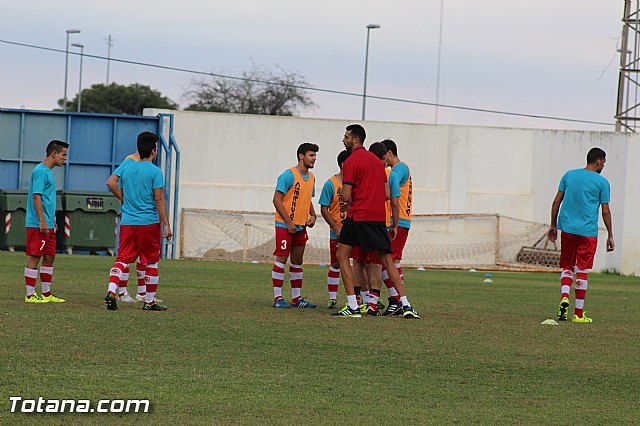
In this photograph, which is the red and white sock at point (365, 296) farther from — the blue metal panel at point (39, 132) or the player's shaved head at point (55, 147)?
the blue metal panel at point (39, 132)

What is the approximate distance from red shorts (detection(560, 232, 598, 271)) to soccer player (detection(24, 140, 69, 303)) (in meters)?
6.19

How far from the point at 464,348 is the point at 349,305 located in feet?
9.01

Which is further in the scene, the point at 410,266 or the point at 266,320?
the point at 410,266

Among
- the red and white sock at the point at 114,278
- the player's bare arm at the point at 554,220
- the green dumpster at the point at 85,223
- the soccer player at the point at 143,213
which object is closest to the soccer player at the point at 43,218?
the soccer player at the point at 143,213

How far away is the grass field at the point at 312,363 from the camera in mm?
6820

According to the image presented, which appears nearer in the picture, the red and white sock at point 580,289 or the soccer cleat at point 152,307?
the soccer cleat at point 152,307

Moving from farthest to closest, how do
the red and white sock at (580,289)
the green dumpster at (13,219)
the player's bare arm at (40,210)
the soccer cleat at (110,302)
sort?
the green dumpster at (13,219)
the red and white sock at (580,289)
the player's bare arm at (40,210)
the soccer cleat at (110,302)

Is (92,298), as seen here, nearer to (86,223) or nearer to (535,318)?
(535,318)

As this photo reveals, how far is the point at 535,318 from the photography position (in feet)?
44.9

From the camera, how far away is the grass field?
6.82 metres

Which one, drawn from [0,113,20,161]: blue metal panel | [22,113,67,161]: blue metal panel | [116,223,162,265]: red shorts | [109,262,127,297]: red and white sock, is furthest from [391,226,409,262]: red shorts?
[0,113,20,161]: blue metal panel

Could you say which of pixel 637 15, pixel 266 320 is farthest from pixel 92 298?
pixel 637 15

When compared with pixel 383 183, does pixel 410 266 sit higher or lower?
lower

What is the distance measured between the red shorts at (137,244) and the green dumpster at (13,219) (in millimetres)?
17284
